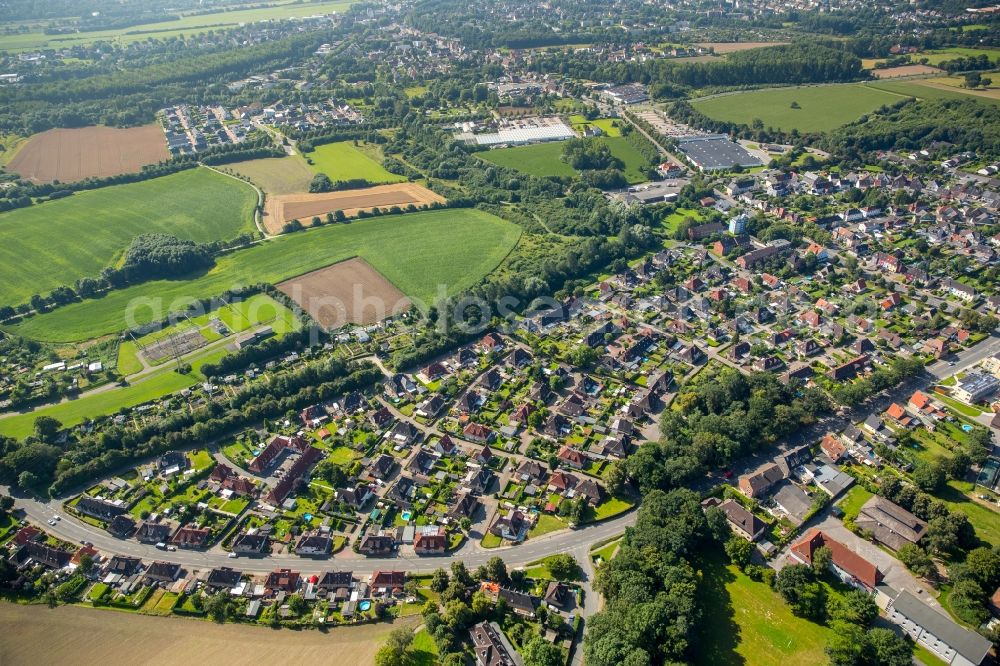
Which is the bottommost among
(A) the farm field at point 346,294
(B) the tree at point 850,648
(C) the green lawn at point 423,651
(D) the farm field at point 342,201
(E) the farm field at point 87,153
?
(C) the green lawn at point 423,651

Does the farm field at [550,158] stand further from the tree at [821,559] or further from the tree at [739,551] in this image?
the tree at [821,559]

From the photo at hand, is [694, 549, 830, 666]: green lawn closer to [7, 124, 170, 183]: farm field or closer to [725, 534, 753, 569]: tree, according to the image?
[725, 534, 753, 569]: tree

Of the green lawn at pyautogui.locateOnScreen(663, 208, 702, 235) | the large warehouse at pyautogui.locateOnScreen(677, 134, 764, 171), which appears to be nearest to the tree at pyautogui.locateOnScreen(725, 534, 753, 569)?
the green lawn at pyautogui.locateOnScreen(663, 208, 702, 235)

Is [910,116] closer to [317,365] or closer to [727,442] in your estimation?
[727,442]

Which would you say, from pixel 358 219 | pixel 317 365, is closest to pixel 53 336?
pixel 317 365

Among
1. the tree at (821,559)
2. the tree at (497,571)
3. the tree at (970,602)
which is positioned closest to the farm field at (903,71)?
the tree at (970,602)
